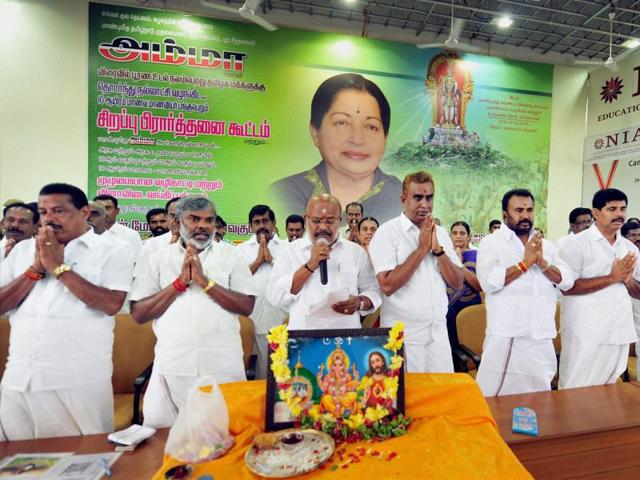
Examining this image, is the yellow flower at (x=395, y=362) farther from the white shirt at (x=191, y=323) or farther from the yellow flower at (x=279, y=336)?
the white shirt at (x=191, y=323)

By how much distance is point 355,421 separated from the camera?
4.03 ft

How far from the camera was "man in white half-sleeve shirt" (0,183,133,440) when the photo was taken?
1.64m

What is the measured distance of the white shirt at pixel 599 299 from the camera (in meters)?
2.50

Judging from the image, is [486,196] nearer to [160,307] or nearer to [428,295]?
[428,295]

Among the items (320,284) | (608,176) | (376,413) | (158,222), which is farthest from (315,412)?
(608,176)

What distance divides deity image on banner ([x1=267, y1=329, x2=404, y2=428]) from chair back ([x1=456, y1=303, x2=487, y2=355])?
71.3 inches

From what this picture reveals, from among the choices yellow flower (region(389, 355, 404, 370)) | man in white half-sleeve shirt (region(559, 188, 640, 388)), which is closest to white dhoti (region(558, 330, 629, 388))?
man in white half-sleeve shirt (region(559, 188, 640, 388))

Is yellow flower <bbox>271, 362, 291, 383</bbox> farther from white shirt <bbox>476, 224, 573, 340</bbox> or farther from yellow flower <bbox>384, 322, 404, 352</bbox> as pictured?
white shirt <bbox>476, 224, 573, 340</bbox>

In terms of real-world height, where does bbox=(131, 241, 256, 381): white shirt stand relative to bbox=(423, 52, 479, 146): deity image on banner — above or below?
below

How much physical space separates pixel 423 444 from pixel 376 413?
0.53ft

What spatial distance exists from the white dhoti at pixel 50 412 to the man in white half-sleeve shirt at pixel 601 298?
2.81 metres

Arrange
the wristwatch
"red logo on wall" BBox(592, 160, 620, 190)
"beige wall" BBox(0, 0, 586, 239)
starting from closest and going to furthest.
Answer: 1. the wristwatch
2. "beige wall" BBox(0, 0, 586, 239)
3. "red logo on wall" BBox(592, 160, 620, 190)

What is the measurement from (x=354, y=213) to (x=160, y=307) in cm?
407

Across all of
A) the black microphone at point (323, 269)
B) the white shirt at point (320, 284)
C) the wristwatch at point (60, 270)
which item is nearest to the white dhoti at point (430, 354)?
the white shirt at point (320, 284)
